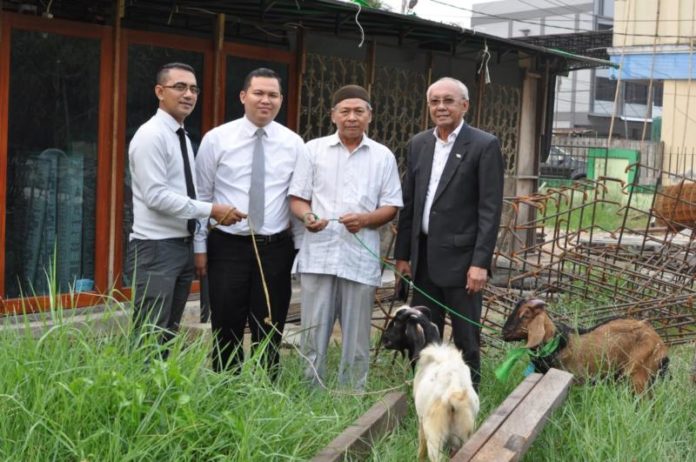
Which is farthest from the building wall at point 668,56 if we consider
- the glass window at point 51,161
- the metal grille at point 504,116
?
the glass window at point 51,161

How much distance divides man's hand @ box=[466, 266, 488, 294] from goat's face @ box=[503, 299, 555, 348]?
346 millimetres

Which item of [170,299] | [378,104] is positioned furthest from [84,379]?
[378,104]

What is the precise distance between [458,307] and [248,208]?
1323mm

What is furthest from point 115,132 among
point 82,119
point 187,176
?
point 187,176

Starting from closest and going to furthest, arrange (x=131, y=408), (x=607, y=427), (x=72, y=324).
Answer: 1. (x=131, y=408)
2. (x=72, y=324)
3. (x=607, y=427)

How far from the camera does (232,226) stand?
5355 millimetres

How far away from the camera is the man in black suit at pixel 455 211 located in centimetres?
538

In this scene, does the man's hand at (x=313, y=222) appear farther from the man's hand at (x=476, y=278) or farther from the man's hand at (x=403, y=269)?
the man's hand at (x=476, y=278)

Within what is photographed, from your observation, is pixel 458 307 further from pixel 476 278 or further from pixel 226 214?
pixel 226 214

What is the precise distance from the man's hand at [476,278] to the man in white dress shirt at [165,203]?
1.34 m

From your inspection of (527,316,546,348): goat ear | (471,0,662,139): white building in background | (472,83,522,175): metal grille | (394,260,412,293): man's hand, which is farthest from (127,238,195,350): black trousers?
(471,0,662,139): white building in background

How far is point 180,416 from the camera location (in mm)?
3838

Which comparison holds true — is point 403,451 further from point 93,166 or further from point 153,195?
point 93,166

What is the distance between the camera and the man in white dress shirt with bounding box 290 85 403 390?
5.38 m
